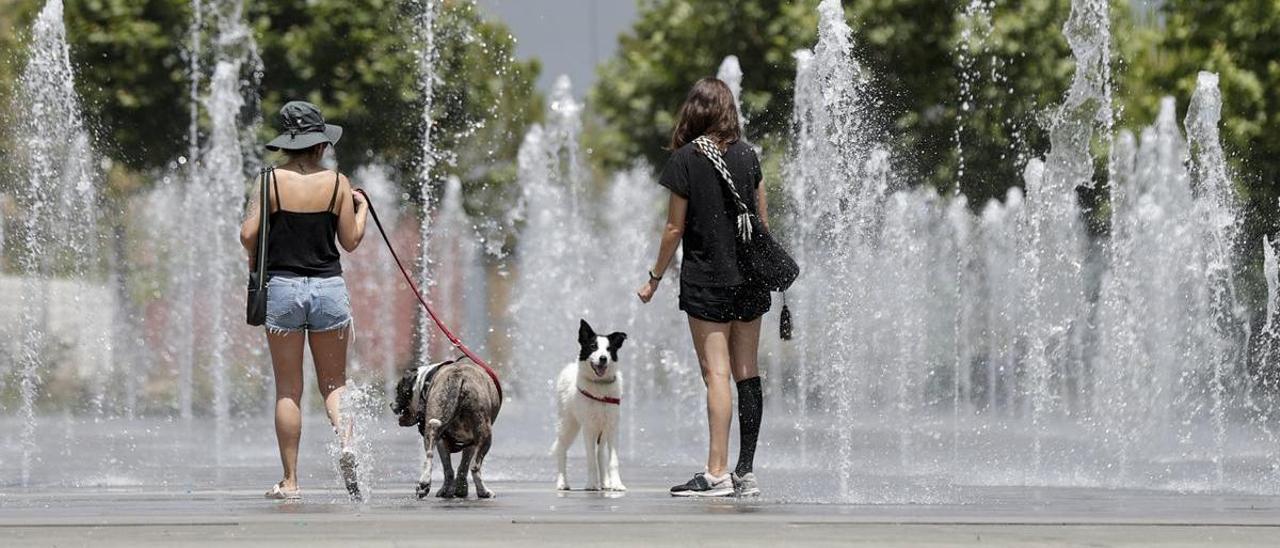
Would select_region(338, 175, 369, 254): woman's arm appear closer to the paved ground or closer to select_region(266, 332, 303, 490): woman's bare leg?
select_region(266, 332, 303, 490): woman's bare leg

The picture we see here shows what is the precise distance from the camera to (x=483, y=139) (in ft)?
121

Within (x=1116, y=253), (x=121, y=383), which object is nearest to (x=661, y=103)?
(x=121, y=383)

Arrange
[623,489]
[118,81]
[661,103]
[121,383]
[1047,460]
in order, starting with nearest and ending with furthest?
[623,489] < [1047,460] < [121,383] < [118,81] < [661,103]

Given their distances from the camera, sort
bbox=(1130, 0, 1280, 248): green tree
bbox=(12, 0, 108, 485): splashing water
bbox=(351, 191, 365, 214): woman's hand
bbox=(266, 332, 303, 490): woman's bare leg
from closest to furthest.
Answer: bbox=(266, 332, 303, 490): woman's bare leg < bbox=(351, 191, 365, 214): woman's hand < bbox=(12, 0, 108, 485): splashing water < bbox=(1130, 0, 1280, 248): green tree

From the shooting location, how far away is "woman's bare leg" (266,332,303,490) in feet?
27.9

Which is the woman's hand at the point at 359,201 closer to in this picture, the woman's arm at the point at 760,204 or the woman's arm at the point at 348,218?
the woman's arm at the point at 348,218

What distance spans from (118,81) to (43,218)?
5.00m

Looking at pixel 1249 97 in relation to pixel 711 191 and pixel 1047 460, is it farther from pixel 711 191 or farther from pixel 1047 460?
pixel 711 191

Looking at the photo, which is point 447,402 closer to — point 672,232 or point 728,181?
point 672,232

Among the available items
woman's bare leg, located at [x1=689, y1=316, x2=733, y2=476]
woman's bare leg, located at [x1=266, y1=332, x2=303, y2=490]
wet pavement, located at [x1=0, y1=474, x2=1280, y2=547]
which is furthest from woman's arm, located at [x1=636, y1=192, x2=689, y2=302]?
woman's bare leg, located at [x1=266, y1=332, x2=303, y2=490]

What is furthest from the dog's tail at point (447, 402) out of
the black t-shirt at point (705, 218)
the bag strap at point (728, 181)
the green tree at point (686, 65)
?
the green tree at point (686, 65)

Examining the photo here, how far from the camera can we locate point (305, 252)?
8.45m

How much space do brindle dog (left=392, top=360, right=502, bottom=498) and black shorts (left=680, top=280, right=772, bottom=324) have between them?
0.85m

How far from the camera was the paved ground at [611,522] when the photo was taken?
20.9ft
